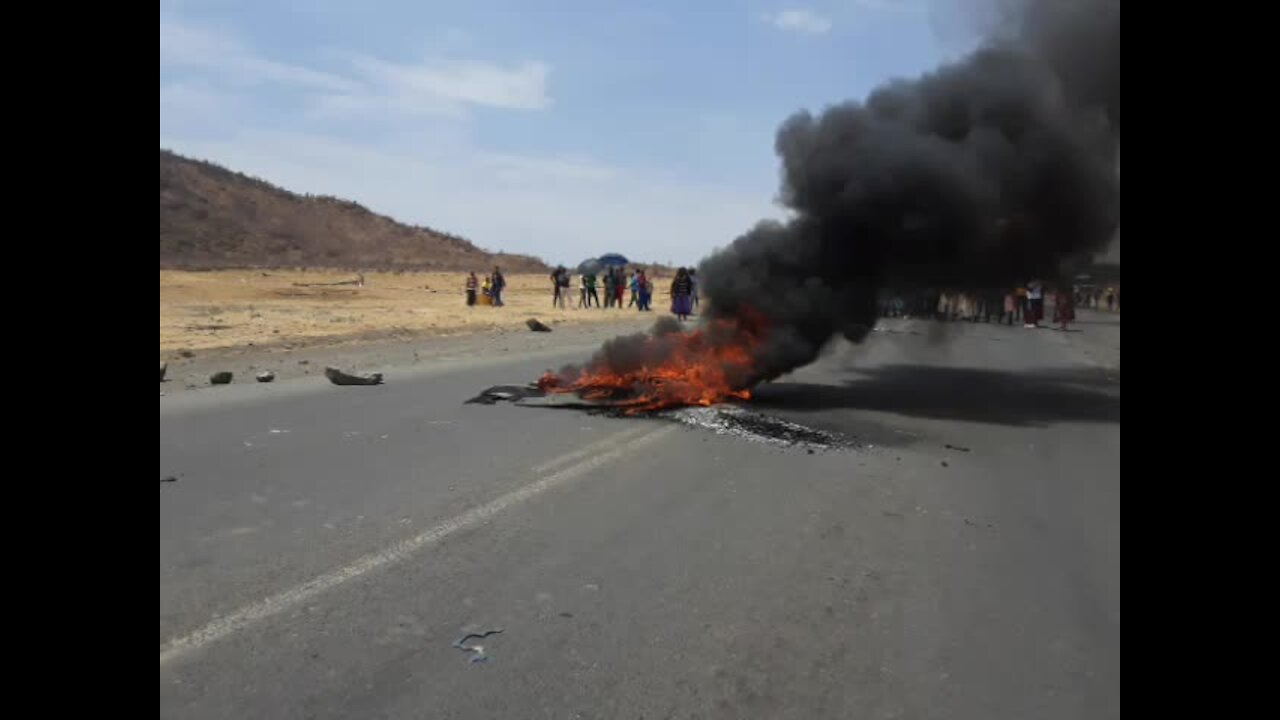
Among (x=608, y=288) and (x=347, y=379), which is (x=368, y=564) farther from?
(x=608, y=288)

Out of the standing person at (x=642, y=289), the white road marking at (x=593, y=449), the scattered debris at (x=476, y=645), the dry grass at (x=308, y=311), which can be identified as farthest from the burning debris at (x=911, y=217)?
the standing person at (x=642, y=289)

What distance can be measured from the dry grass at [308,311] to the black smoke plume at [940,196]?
10.7m

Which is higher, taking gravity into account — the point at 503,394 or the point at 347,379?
the point at 347,379

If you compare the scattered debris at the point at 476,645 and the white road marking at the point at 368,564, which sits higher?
the white road marking at the point at 368,564

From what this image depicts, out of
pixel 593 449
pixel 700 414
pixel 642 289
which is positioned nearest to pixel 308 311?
pixel 642 289

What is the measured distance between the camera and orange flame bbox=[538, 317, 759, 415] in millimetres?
9438

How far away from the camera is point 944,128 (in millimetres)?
11914

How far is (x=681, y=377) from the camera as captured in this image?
31.9 feet

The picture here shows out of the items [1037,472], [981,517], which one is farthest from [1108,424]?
[981,517]

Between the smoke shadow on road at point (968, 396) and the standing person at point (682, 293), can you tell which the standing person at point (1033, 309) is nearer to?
the standing person at point (682, 293)

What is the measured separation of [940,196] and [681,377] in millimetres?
3667

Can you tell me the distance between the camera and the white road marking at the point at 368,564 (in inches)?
134

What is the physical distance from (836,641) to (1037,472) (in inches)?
151
